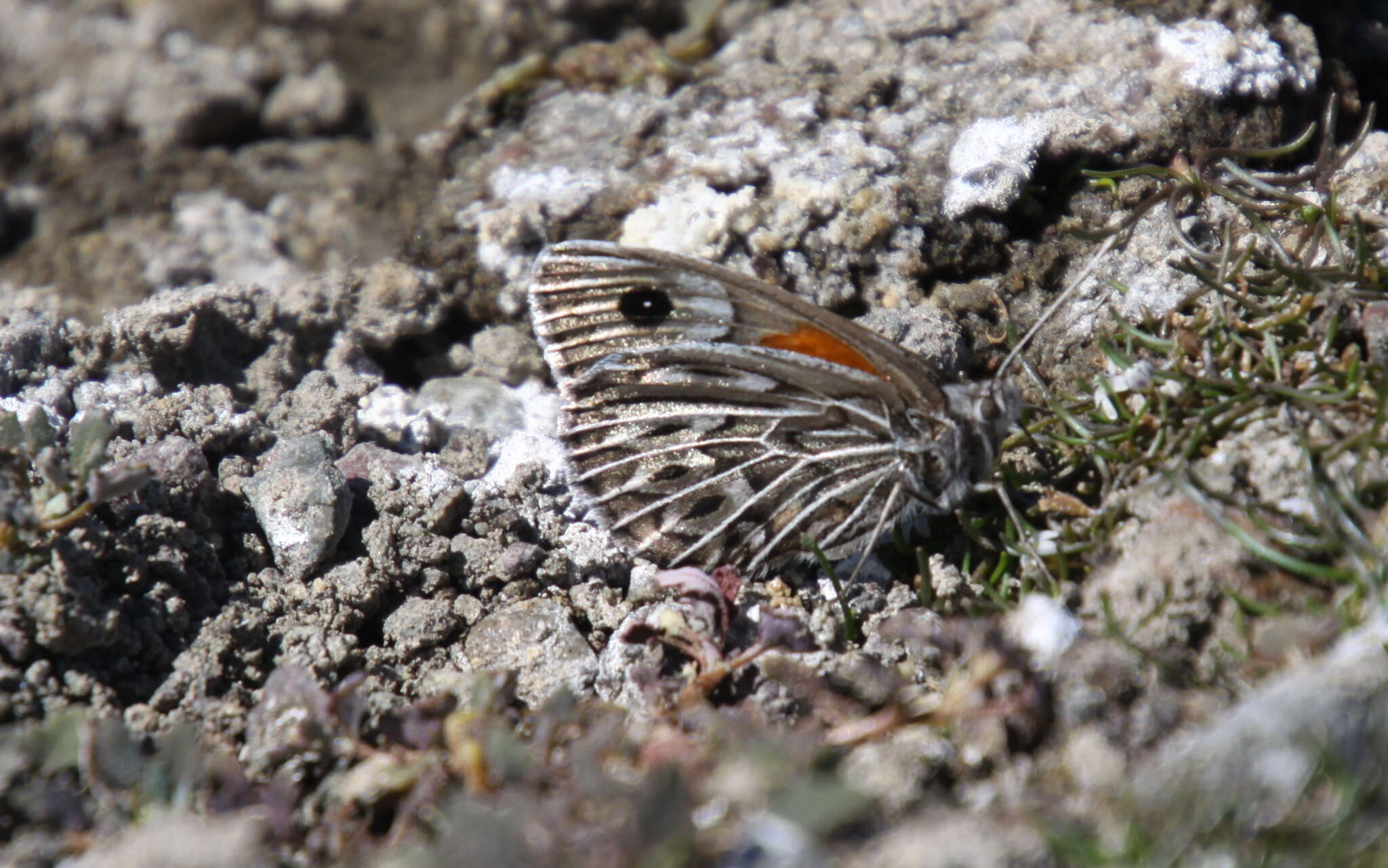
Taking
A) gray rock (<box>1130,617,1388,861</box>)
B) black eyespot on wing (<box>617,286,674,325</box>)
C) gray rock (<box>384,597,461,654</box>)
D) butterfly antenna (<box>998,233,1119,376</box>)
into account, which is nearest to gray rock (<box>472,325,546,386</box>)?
black eyespot on wing (<box>617,286,674,325</box>)

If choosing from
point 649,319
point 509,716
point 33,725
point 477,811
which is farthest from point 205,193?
point 477,811

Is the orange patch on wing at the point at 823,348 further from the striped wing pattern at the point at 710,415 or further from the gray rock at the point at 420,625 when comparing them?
the gray rock at the point at 420,625

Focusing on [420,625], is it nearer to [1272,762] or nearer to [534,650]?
[534,650]

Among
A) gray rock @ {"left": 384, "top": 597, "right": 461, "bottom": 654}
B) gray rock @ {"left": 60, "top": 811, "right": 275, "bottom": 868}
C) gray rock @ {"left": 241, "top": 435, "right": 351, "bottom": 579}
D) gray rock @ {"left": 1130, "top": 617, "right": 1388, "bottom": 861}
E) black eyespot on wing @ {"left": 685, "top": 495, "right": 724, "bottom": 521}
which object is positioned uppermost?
gray rock @ {"left": 60, "top": 811, "right": 275, "bottom": 868}

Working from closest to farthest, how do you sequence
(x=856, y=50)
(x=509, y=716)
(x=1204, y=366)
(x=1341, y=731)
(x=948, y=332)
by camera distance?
(x=1341, y=731)
(x=509, y=716)
(x=1204, y=366)
(x=948, y=332)
(x=856, y=50)

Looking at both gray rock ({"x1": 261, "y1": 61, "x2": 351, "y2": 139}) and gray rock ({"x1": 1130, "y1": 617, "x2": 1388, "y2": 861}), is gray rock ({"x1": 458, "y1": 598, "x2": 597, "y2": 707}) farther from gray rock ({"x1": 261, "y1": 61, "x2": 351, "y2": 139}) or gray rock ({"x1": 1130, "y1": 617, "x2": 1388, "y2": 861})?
gray rock ({"x1": 261, "y1": 61, "x2": 351, "y2": 139})

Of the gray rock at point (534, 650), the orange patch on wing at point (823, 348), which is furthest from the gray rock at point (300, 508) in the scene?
the orange patch on wing at point (823, 348)

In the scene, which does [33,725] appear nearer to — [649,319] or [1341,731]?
[649,319]
